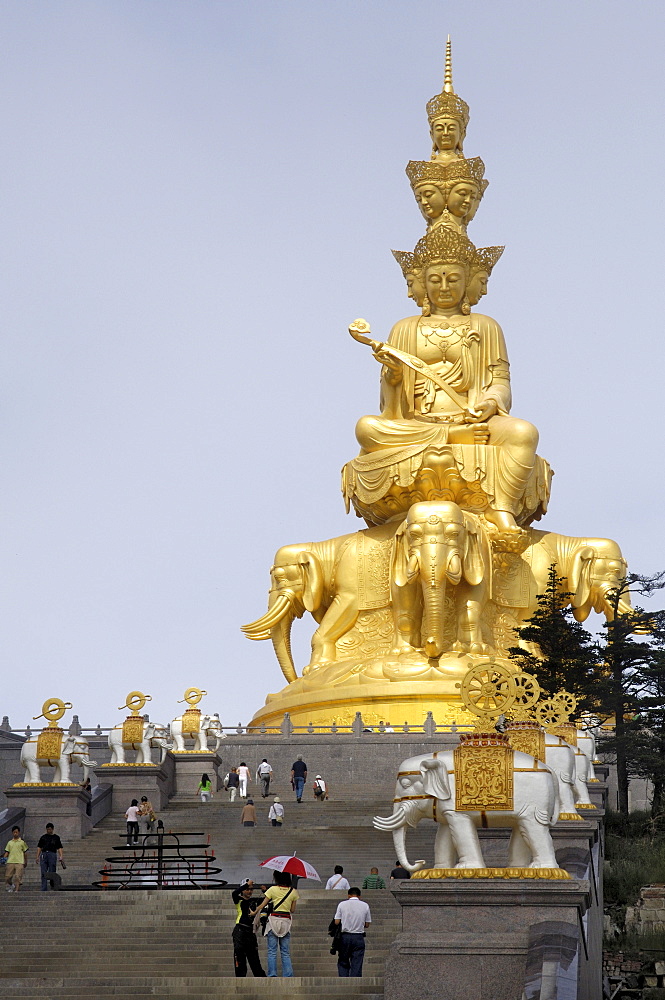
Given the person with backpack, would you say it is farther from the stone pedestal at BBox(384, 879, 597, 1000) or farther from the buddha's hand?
the stone pedestal at BBox(384, 879, 597, 1000)

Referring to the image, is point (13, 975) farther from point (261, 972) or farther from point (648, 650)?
point (648, 650)

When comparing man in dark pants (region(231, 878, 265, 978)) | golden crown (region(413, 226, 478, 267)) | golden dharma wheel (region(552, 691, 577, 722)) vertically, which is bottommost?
man in dark pants (region(231, 878, 265, 978))

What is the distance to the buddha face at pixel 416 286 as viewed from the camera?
34.3m

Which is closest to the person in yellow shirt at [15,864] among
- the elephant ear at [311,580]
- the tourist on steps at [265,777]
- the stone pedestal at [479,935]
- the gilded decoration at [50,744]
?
the gilded decoration at [50,744]

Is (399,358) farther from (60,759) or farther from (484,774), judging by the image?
(484,774)

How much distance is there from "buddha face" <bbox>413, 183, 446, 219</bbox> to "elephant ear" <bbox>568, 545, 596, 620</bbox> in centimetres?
760

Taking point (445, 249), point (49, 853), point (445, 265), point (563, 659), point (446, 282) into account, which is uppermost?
point (445, 249)

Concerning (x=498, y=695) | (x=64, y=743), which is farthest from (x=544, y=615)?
(x=498, y=695)

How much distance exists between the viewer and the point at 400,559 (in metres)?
30.5

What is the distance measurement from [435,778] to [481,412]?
1818 centimetres

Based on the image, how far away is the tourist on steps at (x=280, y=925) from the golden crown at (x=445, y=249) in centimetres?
2130

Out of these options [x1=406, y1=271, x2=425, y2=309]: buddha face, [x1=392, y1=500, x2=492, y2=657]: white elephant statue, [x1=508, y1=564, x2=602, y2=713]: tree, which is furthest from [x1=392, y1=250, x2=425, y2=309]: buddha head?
[x1=508, y1=564, x2=602, y2=713]: tree

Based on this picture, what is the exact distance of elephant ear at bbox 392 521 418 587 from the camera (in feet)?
Answer: 99.2

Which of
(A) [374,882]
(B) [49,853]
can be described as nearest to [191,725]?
(B) [49,853]
